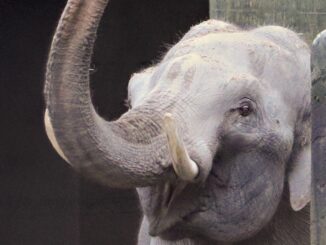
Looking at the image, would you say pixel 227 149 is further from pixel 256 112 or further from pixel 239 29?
pixel 239 29

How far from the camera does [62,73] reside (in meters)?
3.35

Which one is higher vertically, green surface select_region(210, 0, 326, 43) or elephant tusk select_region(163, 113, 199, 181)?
elephant tusk select_region(163, 113, 199, 181)

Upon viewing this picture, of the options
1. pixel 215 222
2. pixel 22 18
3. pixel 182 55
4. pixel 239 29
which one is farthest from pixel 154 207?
pixel 22 18

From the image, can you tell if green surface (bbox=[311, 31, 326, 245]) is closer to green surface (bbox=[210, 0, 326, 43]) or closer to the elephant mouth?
the elephant mouth

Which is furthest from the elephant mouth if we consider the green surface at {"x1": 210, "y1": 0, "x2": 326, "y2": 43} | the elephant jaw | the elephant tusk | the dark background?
the dark background

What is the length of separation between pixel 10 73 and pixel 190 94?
5056mm

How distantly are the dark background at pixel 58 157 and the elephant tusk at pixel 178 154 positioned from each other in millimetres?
5260

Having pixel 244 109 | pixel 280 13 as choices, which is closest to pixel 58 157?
pixel 280 13

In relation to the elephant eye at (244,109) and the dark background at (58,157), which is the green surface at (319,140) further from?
the dark background at (58,157)

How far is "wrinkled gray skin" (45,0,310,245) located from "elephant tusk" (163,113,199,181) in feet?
0.11

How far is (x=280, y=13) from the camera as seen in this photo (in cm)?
515

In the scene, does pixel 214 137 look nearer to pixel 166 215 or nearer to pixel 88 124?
pixel 166 215

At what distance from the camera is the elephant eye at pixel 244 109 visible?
403 centimetres

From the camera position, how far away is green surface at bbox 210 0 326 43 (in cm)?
507
